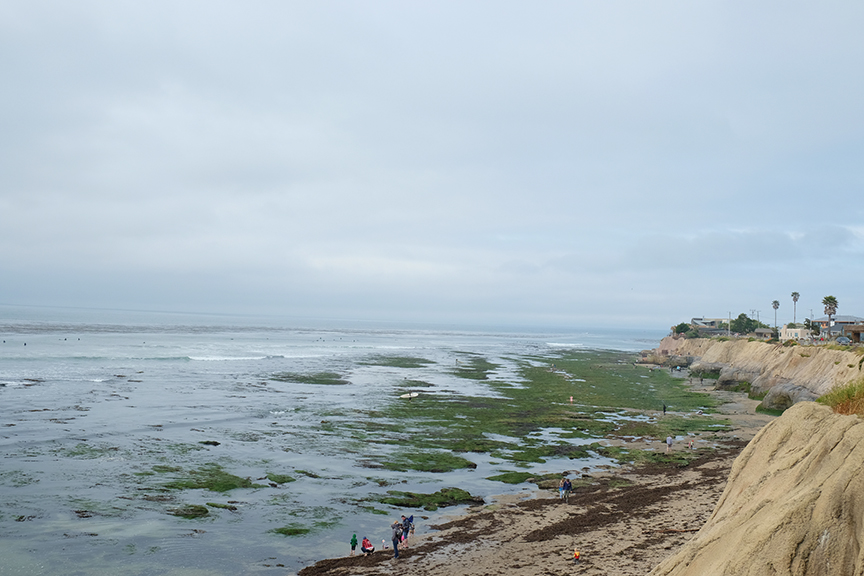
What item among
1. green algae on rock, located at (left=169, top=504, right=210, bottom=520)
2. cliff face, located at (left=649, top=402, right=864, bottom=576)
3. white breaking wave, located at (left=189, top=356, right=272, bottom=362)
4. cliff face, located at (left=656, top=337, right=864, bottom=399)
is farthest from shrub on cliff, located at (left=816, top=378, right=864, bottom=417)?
white breaking wave, located at (left=189, top=356, right=272, bottom=362)

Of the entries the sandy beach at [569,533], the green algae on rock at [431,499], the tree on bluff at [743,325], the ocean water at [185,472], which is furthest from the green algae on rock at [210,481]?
the tree on bluff at [743,325]

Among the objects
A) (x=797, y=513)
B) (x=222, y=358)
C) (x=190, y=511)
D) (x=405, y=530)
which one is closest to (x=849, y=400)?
(x=797, y=513)

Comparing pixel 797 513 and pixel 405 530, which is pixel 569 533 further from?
pixel 797 513

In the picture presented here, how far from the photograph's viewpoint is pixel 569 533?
2258 centimetres

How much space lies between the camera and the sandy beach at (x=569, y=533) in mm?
19609

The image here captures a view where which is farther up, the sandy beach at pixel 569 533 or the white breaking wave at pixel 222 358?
the sandy beach at pixel 569 533

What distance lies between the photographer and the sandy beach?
64.3 feet

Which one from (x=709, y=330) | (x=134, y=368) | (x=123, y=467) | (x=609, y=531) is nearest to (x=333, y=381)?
(x=134, y=368)

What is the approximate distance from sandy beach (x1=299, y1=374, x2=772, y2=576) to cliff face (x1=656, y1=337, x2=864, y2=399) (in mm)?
13139

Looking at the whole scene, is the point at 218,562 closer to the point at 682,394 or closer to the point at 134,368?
the point at 682,394

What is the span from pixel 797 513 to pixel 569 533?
1401cm

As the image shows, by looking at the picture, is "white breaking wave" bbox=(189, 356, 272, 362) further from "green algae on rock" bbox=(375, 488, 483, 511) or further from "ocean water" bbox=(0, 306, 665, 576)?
"green algae on rock" bbox=(375, 488, 483, 511)

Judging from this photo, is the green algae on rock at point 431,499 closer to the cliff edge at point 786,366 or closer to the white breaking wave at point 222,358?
the cliff edge at point 786,366

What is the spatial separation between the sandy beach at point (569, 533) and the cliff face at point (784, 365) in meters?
13.1
